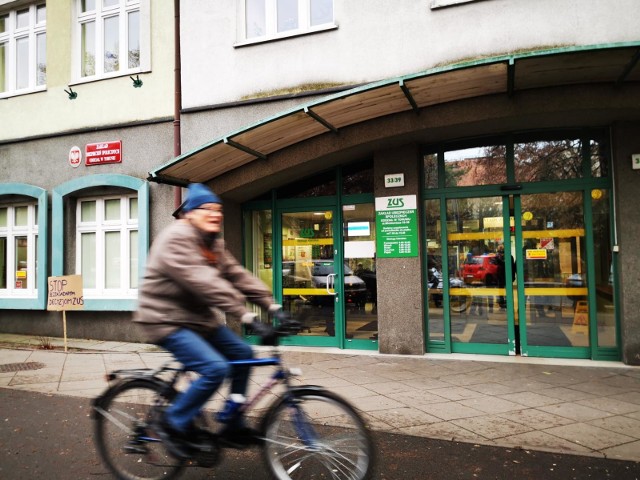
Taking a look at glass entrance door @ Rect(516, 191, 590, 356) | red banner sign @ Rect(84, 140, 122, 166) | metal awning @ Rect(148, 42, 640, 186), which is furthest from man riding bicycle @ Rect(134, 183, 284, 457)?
red banner sign @ Rect(84, 140, 122, 166)

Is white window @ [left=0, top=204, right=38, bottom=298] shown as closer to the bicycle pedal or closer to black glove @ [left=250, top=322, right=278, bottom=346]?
the bicycle pedal

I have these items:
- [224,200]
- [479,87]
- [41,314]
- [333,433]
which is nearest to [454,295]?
[479,87]

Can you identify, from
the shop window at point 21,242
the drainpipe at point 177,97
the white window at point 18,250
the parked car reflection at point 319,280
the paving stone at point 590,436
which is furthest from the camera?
the white window at point 18,250

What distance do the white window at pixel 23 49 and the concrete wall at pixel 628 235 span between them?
1084 cm

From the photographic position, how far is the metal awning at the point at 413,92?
560cm

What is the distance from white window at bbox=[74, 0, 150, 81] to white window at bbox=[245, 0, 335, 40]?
2.13m

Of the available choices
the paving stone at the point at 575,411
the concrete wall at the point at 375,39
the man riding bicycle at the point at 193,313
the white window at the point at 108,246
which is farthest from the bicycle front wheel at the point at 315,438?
the white window at the point at 108,246

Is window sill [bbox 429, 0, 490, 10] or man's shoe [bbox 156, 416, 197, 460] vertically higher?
window sill [bbox 429, 0, 490, 10]

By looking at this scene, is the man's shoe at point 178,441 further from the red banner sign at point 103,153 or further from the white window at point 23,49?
the white window at point 23,49

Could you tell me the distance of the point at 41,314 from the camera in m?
9.90

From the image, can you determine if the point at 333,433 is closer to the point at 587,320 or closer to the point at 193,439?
the point at 193,439

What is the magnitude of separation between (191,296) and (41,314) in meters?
8.37

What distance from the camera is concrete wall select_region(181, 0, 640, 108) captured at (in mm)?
6734

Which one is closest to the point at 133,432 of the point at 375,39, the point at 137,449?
the point at 137,449
